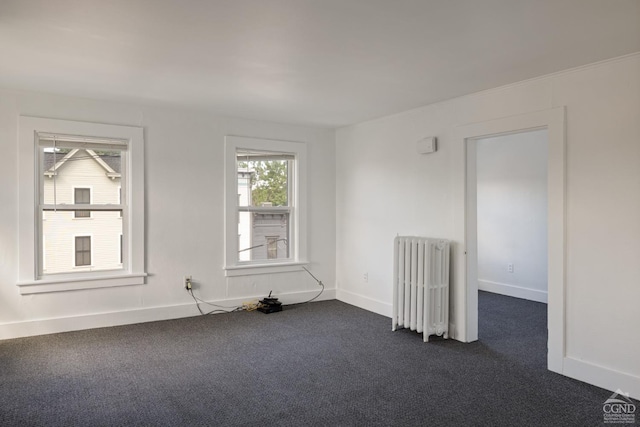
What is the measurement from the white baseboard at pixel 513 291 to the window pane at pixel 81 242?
5.21 m

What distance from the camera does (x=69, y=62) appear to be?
3.30 meters

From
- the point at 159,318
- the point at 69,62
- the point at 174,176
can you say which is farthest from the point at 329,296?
the point at 69,62

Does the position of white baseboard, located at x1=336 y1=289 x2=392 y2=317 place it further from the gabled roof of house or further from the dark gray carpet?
the gabled roof of house

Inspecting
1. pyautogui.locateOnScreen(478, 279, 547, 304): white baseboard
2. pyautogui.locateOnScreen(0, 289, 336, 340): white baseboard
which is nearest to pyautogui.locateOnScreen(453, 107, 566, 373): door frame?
pyautogui.locateOnScreen(478, 279, 547, 304): white baseboard

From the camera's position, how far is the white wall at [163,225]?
4.21 meters

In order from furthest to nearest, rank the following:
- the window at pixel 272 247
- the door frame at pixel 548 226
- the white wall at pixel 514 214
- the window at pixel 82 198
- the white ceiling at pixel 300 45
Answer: the white wall at pixel 514 214 → the window at pixel 272 247 → the window at pixel 82 198 → the door frame at pixel 548 226 → the white ceiling at pixel 300 45

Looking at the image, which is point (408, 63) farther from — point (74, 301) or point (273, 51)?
point (74, 301)

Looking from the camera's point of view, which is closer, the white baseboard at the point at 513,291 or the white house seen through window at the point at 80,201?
the white house seen through window at the point at 80,201

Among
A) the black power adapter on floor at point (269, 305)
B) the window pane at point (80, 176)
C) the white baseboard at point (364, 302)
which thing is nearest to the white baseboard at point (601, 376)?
the white baseboard at point (364, 302)

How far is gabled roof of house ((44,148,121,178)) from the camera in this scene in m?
4.44

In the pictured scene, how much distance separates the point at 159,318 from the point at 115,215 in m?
1.25

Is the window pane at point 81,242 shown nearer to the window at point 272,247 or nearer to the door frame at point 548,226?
the window at point 272,247

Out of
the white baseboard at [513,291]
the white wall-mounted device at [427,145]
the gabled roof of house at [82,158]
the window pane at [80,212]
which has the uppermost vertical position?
the white wall-mounted device at [427,145]

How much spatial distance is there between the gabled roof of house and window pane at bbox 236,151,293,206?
1.41m
